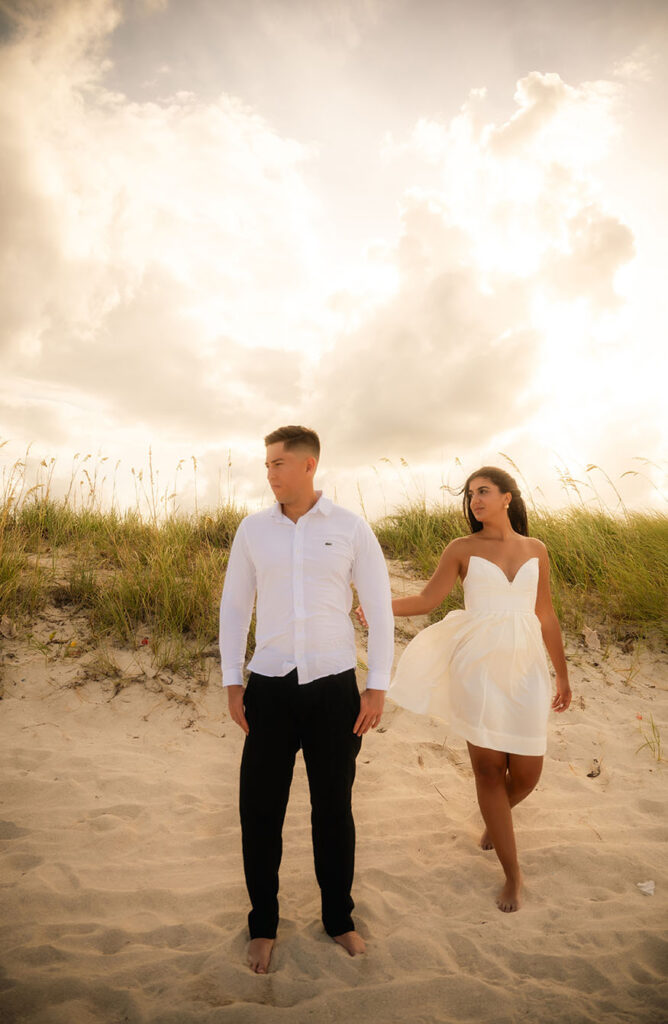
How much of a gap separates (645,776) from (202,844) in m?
3.67

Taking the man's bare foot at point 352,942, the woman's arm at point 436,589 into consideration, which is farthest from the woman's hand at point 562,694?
the man's bare foot at point 352,942

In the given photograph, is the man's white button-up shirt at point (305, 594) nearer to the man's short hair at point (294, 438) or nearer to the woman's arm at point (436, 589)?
the man's short hair at point (294, 438)

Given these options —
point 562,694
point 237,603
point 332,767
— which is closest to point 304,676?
point 332,767

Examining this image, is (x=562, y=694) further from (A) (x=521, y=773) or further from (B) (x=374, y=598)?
(B) (x=374, y=598)

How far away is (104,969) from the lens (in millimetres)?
2891

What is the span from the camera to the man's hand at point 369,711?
283 cm

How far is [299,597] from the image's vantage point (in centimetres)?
277

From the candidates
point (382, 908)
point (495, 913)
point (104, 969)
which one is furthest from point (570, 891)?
Result: point (104, 969)

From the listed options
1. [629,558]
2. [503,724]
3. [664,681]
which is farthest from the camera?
[629,558]

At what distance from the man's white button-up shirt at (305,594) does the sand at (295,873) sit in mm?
1458

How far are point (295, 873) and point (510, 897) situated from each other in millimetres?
1310

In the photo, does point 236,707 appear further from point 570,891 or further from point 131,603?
point 131,603

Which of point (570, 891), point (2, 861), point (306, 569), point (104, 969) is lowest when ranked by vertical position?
point (570, 891)

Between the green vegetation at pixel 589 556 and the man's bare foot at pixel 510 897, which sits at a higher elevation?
the green vegetation at pixel 589 556
